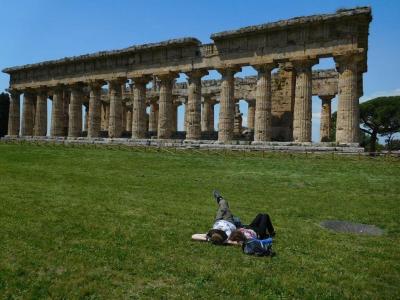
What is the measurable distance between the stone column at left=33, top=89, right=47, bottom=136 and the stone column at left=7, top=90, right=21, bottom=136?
5.77 m

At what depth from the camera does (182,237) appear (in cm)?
1026

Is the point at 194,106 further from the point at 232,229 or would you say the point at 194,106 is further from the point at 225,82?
the point at 232,229

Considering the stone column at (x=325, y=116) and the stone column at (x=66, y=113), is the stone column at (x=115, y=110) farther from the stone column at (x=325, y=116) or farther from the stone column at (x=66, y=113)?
the stone column at (x=325, y=116)

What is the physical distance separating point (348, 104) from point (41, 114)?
40315mm

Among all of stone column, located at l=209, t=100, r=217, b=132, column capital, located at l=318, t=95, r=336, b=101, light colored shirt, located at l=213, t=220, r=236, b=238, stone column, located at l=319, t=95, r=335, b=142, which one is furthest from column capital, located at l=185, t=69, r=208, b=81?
light colored shirt, located at l=213, t=220, r=236, b=238

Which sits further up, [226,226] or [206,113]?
[206,113]

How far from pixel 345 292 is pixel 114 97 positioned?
43.3 meters

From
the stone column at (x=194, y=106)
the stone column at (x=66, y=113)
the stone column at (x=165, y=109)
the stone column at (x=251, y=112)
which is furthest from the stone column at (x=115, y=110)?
the stone column at (x=251, y=112)

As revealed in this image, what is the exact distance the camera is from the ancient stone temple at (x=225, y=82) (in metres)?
33.5

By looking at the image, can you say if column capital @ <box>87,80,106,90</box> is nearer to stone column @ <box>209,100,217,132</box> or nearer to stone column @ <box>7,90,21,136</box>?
stone column @ <box>209,100,217,132</box>

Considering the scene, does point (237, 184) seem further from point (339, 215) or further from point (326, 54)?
point (326, 54)

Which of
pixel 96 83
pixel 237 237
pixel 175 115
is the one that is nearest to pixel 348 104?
pixel 237 237

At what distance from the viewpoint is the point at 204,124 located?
57.6 metres

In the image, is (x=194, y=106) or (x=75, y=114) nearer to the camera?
(x=194, y=106)
